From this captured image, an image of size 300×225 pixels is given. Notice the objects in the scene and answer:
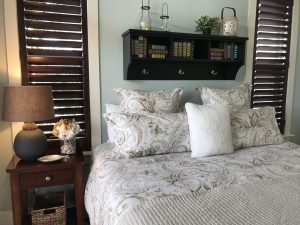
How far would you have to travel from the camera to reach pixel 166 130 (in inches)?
76.8

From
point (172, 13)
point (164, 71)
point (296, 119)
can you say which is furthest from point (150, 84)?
point (296, 119)

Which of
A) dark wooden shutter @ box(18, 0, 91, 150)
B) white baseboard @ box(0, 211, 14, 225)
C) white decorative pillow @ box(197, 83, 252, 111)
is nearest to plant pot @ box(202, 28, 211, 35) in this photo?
white decorative pillow @ box(197, 83, 252, 111)

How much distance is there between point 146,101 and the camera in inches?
85.8

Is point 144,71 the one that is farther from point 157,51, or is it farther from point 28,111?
point 28,111

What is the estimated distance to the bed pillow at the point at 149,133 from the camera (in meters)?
1.88

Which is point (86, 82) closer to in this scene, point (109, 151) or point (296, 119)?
point (109, 151)

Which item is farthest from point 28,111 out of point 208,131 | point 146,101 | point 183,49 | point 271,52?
point 271,52

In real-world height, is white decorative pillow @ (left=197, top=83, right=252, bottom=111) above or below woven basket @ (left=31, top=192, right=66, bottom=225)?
above

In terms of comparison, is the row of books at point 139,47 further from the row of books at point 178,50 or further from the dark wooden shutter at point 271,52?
the dark wooden shutter at point 271,52

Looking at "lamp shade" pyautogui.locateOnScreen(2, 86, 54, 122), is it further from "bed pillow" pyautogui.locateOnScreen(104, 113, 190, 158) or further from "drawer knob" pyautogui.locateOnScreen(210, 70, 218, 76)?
"drawer knob" pyautogui.locateOnScreen(210, 70, 218, 76)

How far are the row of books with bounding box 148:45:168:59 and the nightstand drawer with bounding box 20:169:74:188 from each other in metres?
1.18

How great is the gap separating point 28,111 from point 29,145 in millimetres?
249

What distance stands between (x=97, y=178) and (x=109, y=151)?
10.6 inches

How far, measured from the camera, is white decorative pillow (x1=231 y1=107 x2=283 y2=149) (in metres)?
2.17
